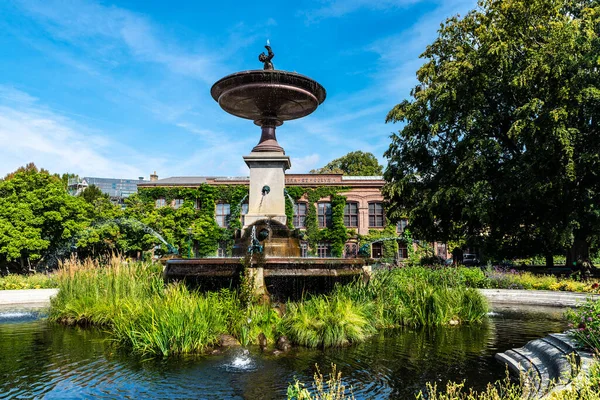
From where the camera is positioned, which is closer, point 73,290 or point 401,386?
point 401,386

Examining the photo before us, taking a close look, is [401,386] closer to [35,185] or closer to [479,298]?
[479,298]

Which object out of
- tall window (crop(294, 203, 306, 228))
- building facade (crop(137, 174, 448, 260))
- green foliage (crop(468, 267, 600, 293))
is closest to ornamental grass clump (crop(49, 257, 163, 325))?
green foliage (crop(468, 267, 600, 293))

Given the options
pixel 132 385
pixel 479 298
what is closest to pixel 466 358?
pixel 479 298

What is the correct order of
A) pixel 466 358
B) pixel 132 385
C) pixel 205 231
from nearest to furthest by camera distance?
pixel 132 385 < pixel 466 358 < pixel 205 231

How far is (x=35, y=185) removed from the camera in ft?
88.1

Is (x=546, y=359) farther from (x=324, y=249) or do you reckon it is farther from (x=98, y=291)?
(x=324, y=249)

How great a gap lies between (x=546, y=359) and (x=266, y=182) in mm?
7646

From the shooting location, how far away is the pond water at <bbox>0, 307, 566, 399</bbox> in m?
4.99

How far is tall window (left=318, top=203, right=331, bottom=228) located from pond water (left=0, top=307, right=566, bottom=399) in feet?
105

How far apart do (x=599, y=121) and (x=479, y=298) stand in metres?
14.1

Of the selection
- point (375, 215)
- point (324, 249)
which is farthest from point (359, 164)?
point (324, 249)

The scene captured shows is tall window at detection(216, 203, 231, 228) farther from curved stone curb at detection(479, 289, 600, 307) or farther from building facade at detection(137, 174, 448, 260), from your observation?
curved stone curb at detection(479, 289, 600, 307)

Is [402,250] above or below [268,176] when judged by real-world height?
below

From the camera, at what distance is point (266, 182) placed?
11711mm
